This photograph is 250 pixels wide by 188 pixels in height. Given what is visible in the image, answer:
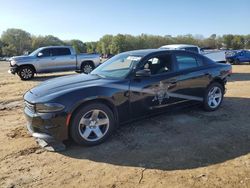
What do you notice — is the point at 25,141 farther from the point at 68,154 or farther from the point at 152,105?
the point at 152,105

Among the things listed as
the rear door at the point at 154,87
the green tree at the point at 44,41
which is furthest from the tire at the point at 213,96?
the green tree at the point at 44,41

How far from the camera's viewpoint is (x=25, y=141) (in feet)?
16.6

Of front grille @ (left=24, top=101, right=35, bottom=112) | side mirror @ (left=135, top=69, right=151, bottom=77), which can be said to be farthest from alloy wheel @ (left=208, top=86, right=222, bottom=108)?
front grille @ (left=24, top=101, right=35, bottom=112)

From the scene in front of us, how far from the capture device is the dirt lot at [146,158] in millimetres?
3623

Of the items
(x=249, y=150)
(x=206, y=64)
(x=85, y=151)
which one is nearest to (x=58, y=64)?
(x=206, y=64)

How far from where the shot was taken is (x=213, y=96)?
264 inches

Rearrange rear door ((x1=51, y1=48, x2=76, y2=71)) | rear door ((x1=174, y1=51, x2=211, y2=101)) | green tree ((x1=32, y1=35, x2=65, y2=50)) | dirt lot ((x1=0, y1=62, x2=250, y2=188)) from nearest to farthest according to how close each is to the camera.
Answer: dirt lot ((x1=0, y1=62, x2=250, y2=188))
rear door ((x1=174, y1=51, x2=211, y2=101))
rear door ((x1=51, y1=48, x2=76, y2=71))
green tree ((x1=32, y1=35, x2=65, y2=50))

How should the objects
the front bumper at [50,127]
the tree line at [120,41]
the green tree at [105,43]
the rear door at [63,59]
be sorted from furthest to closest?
the green tree at [105,43], the tree line at [120,41], the rear door at [63,59], the front bumper at [50,127]

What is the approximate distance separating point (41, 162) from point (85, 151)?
72cm

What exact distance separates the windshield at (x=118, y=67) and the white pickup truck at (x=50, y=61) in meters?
9.52

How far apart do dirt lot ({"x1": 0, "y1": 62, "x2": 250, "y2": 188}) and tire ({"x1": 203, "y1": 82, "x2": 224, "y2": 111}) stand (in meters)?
0.55

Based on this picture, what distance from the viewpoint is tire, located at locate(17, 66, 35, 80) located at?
49.0 feet

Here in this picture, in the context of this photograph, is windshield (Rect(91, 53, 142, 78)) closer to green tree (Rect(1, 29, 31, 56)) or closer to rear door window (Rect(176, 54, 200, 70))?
rear door window (Rect(176, 54, 200, 70))

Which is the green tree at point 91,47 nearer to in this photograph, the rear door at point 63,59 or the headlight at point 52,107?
the rear door at point 63,59
